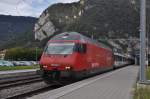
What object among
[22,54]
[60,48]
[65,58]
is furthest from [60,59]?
[22,54]

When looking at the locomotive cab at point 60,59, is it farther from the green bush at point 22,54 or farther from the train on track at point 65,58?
the green bush at point 22,54

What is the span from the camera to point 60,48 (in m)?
23.7

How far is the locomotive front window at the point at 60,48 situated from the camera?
23516 mm

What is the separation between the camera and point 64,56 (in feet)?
76.0

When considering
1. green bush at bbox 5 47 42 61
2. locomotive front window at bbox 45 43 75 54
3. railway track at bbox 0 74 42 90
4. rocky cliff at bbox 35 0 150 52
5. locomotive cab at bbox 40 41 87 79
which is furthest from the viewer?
green bush at bbox 5 47 42 61

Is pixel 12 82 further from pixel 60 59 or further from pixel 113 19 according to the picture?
pixel 113 19

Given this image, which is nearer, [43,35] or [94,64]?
[94,64]

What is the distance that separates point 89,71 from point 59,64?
5121 mm

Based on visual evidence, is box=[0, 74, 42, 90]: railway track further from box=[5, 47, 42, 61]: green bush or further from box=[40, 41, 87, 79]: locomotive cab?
box=[5, 47, 42, 61]: green bush

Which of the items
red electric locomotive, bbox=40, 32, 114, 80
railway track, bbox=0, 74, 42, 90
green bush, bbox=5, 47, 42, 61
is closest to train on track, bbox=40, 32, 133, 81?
red electric locomotive, bbox=40, 32, 114, 80

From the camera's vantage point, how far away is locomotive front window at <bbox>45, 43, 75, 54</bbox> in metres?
23.5

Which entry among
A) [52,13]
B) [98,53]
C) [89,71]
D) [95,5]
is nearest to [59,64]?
[89,71]

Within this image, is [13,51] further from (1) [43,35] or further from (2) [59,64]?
(2) [59,64]

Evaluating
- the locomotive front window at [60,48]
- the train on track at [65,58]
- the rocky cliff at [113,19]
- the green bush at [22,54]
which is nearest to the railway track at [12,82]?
the train on track at [65,58]
